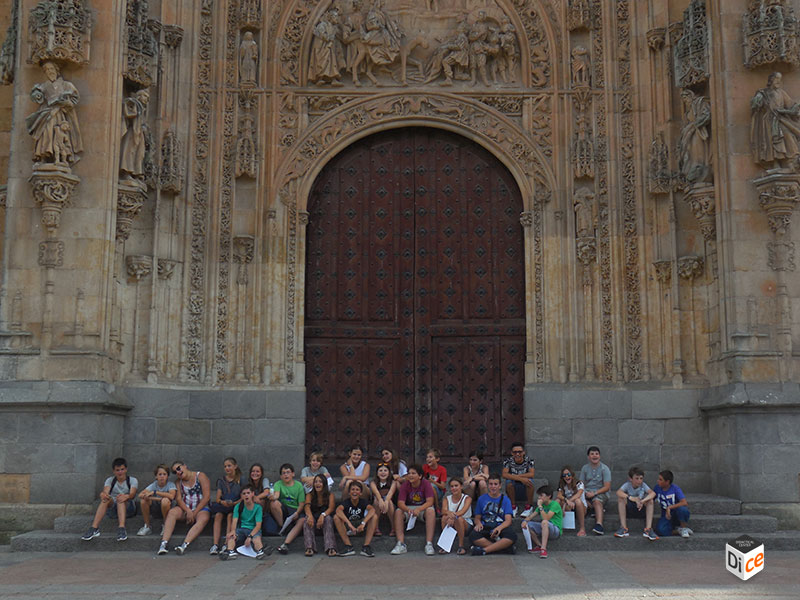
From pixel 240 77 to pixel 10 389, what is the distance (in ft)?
20.3

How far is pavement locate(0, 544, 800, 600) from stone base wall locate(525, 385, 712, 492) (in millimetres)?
2502

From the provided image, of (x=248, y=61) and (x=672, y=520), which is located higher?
(x=248, y=61)

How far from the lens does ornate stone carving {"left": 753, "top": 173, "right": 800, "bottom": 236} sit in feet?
42.3

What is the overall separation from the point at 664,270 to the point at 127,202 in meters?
8.08

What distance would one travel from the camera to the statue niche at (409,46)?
1537 cm

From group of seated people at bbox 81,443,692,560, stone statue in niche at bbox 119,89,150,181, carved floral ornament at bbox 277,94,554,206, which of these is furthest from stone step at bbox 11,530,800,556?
carved floral ornament at bbox 277,94,554,206

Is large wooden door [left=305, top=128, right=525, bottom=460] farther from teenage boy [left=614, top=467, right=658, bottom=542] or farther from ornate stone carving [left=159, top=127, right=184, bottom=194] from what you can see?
teenage boy [left=614, top=467, right=658, bottom=542]

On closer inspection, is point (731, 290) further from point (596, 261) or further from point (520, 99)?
point (520, 99)

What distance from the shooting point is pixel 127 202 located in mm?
13430

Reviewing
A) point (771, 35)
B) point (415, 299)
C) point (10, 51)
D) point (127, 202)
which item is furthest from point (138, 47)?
point (771, 35)

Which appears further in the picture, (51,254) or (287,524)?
(51,254)

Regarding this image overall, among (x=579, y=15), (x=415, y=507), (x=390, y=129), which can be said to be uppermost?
(x=579, y=15)

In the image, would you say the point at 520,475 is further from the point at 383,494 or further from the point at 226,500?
the point at 226,500

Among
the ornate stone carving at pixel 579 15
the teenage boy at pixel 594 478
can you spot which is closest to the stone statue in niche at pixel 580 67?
the ornate stone carving at pixel 579 15
